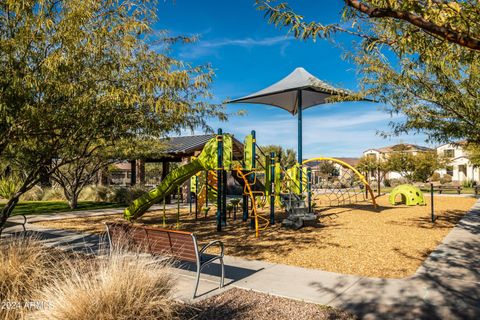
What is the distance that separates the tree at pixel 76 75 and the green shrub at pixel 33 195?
1606 centimetres

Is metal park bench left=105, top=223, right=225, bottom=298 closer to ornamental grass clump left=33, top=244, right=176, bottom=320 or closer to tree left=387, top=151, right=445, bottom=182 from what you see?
ornamental grass clump left=33, top=244, right=176, bottom=320

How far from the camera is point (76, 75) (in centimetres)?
539

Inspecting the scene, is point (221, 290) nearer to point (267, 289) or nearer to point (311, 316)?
point (267, 289)

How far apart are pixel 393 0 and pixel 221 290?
409 cm

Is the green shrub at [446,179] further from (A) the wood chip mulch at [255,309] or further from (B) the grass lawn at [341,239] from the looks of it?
(A) the wood chip mulch at [255,309]

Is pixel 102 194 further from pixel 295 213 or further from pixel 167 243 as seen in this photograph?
pixel 167 243

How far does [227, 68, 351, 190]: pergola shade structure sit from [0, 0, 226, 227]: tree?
7.89 meters

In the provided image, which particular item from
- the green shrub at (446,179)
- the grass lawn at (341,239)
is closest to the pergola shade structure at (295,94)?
the grass lawn at (341,239)

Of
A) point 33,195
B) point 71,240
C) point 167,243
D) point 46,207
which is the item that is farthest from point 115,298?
point 33,195

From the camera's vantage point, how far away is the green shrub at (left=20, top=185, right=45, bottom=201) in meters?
20.3

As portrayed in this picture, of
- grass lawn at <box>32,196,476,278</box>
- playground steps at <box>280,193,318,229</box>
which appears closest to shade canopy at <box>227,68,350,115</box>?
playground steps at <box>280,193,318,229</box>

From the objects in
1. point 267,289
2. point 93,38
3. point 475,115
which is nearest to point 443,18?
point 267,289

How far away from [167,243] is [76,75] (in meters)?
2.98

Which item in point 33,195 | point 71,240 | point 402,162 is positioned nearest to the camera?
point 71,240
